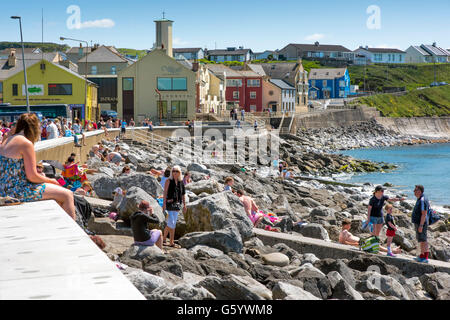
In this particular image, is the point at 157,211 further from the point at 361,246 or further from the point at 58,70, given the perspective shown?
the point at 58,70

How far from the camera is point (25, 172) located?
7.34 m

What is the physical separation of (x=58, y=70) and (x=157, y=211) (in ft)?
152

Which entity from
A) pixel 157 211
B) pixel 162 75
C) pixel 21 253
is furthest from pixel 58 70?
pixel 21 253

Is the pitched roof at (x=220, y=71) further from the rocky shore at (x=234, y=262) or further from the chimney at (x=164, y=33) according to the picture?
the rocky shore at (x=234, y=262)

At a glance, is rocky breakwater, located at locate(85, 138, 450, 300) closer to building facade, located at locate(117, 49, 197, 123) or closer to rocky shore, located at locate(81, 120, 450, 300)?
rocky shore, located at locate(81, 120, 450, 300)

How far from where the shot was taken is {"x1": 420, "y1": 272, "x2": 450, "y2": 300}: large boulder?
9809 millimetres

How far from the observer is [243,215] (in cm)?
1254

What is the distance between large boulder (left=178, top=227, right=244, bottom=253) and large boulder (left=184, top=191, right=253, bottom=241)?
0.77 metres

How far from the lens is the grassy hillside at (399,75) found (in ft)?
510

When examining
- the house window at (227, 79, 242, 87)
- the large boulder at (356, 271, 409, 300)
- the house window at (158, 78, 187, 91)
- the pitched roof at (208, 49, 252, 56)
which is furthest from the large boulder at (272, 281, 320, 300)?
the pitched roof at (208, 49, 252, 56)

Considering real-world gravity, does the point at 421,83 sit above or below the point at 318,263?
above

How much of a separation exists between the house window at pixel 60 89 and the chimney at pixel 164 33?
1847cm
